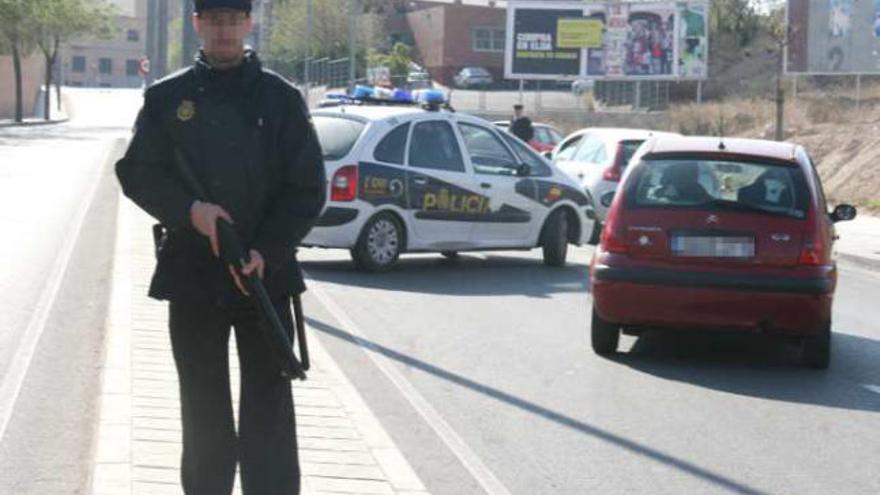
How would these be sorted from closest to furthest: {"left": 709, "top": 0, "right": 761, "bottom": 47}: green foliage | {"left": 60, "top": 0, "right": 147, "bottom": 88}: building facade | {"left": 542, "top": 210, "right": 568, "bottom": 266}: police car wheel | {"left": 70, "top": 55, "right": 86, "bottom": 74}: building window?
{"left": 542, "top": 210, "right": 568, "bottom": 266}: police car wheel < {"left": 709, "top": 0, "right": 761, "bottom": 47}: green foliage < {"left": 60, "top": 0, "right": 147, "bottom": 88}: building facade < {"left": 70, "top": 55, "right": 86, "bottom": 74}: building window

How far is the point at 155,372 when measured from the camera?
8.95 m

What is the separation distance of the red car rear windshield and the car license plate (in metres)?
0.24

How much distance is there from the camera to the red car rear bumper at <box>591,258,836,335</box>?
10.4 metres

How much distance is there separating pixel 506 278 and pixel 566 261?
2370mm

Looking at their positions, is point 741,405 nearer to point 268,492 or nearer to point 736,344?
point 736,344

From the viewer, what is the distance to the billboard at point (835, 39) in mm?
48500

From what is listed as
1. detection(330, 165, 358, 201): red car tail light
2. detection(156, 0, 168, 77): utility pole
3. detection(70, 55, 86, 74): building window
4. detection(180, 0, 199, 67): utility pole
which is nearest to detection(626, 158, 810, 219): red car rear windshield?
detection(330, 165, 358, 201): red car tail light

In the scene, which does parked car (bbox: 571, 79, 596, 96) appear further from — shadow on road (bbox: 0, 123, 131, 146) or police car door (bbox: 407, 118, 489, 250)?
police car door (bbox: 407, 118, 489, 250)

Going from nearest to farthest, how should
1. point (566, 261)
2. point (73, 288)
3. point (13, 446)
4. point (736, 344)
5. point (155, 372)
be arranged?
1. point (13, 446)
2. point (155, 372)
3. point (736, 344)
4. point (73, 288)
5. point (566, 261)

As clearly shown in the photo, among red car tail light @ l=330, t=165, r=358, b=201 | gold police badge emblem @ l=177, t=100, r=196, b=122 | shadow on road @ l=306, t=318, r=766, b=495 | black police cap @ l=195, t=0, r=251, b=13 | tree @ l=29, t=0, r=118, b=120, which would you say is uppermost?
tree @ l=29, t=0, r=118, b=120

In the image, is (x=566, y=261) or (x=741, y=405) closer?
(x=741, y=405)

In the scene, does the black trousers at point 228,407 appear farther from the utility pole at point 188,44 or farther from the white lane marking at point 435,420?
the utility pole at point 188,44

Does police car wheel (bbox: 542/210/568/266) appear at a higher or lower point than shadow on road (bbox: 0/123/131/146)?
lower

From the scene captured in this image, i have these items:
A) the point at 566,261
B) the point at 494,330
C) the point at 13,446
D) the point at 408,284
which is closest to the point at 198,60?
the point at 13,446
